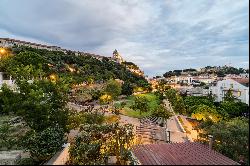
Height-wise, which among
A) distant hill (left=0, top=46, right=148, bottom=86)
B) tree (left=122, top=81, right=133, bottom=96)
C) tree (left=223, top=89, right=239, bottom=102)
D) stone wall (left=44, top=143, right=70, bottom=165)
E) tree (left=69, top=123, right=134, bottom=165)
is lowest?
stone wall (left=44, top=143, right=70, bottom=165)

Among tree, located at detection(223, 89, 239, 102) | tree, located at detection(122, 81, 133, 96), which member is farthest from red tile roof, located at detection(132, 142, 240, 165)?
tree, located at detection(122, 81, 133, 96)

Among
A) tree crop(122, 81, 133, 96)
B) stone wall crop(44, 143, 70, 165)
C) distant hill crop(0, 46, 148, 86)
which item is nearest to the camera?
stone wall crop(44, 143, 70, 165)

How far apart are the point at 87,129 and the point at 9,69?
2705 centimetres

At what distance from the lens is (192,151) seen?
1310 cm

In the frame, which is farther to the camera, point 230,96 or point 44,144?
point 230,96

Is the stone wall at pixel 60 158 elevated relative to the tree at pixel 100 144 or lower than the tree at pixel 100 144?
lower

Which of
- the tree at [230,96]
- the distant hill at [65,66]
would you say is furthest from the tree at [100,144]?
the distant hill at [65,66]

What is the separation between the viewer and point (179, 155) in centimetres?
1242

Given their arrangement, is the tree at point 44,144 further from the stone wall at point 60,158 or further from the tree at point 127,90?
the tree at point 127,90

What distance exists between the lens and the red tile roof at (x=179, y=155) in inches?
454

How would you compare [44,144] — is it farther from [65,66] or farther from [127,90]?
[65,66]

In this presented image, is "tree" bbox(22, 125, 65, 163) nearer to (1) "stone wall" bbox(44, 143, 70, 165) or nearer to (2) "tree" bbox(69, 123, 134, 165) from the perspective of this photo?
(1) "stone wall" bbox(44, 143, 70, 165)

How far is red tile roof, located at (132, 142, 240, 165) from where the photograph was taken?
1153 cm

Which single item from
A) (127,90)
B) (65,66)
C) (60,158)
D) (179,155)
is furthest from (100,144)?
(65,66)
